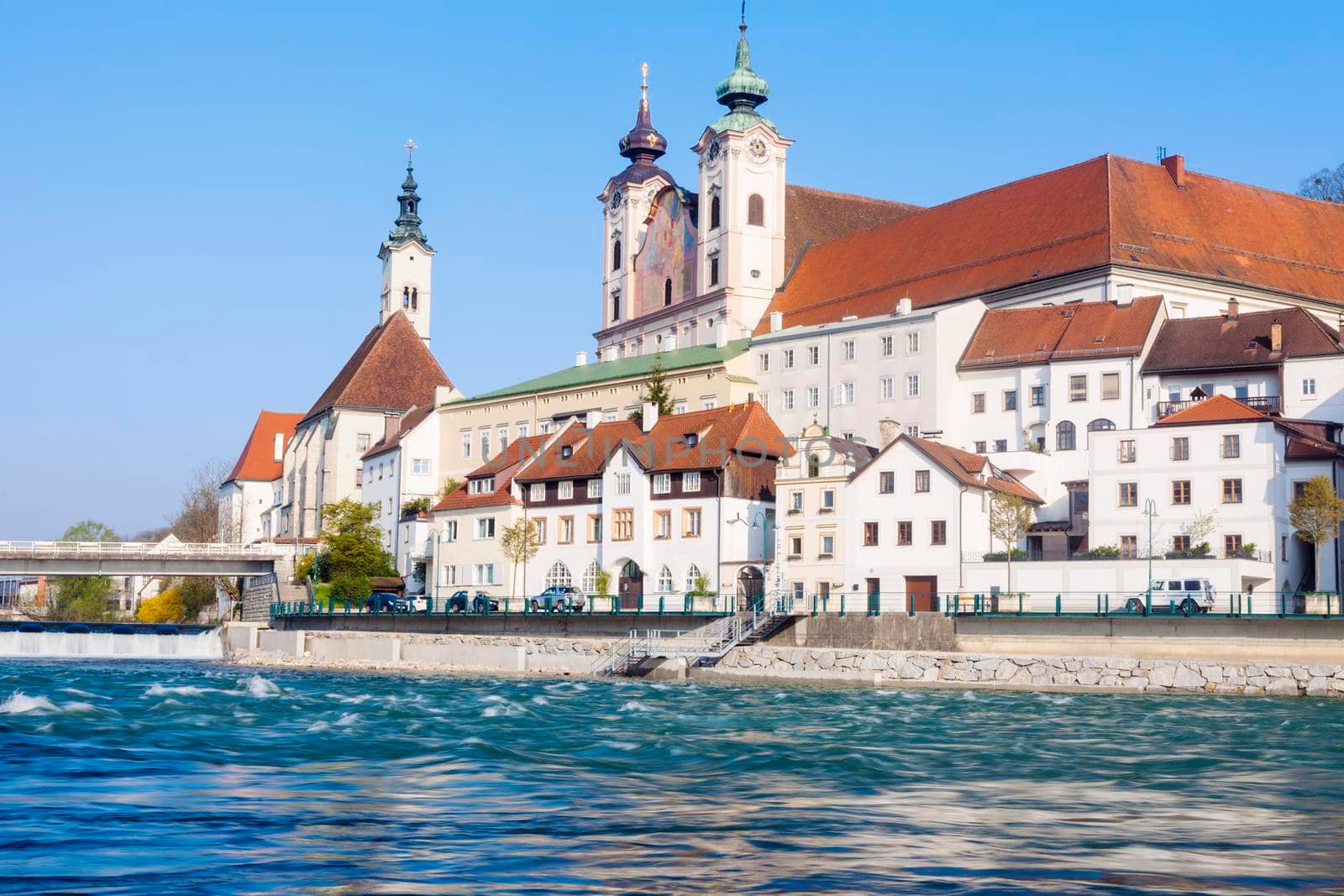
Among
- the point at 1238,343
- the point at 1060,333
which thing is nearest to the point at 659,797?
the point at 1238,343

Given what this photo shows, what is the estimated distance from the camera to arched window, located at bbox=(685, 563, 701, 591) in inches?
2611

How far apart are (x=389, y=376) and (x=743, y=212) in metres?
30.2

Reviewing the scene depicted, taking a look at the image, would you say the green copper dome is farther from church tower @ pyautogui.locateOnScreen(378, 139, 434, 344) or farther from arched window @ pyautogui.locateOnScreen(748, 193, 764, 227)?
church tower @ pyautogui.locateOnScreen(378, 139, 434, 344)

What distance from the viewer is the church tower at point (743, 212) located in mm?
98312

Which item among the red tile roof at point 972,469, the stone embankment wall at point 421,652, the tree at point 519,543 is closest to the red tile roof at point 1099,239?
the red tile roof at point 972,469

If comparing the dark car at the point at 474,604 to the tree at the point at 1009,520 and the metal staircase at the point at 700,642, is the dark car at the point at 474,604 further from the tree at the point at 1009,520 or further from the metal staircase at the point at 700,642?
the tree at the point at 1009,520

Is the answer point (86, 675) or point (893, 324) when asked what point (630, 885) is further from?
point (893, 324)

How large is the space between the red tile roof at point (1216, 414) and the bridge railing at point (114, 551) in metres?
49.7

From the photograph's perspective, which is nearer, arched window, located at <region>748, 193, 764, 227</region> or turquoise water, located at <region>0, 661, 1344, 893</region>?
turquoise water, located at <region>0, 661, 1344, 893</region>

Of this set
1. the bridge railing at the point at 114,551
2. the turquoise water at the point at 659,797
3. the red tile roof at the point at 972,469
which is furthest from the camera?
the bridge railing at the point at 114,551

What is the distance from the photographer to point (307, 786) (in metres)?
22.3

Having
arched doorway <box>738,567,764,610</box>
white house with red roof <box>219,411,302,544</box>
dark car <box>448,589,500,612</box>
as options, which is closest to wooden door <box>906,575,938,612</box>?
arched doorway <box>738,567,764,610</box>

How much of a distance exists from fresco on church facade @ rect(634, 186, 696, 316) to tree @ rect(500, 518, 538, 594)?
33445mm

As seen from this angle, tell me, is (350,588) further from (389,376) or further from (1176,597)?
(1176,597)
